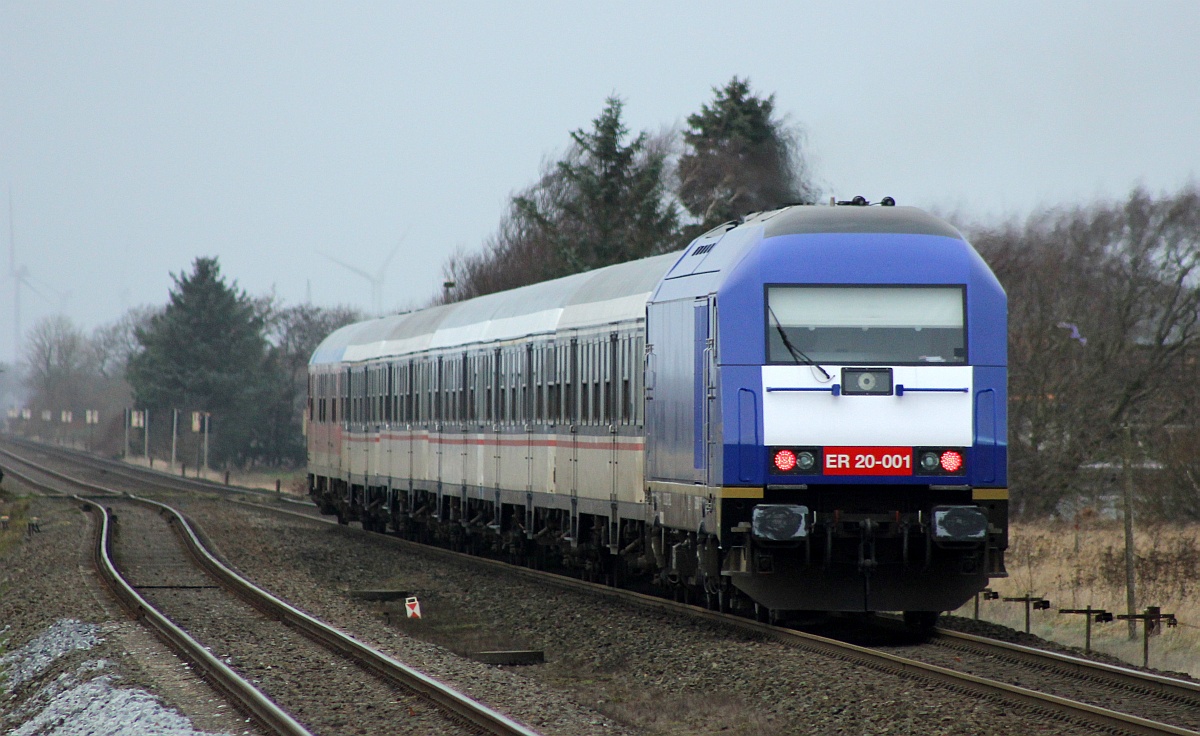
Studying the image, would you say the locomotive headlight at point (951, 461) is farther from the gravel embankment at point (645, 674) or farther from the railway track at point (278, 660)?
the railway track at point (278, 660)

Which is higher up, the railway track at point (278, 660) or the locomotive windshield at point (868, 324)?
the locomotive windshield at point (868, 324)

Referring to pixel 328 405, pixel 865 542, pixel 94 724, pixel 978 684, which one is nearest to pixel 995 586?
pixel 865 542

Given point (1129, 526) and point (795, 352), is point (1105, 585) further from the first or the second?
point (795, 352)

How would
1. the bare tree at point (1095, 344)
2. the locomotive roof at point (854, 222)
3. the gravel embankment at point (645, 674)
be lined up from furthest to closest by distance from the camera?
the bare tree at point (1095, 344)
the locomotive roof at point (854, 222)
the gravel embankment at point (645, 674)

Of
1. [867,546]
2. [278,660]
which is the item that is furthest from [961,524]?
[278,660]

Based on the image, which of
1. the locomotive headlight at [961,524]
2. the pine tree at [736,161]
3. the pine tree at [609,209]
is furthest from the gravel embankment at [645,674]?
the pine tree at [609,209]

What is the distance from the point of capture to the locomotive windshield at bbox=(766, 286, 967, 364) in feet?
42.9

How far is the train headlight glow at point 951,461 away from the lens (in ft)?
42.7

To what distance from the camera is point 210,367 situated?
7962 centimetres

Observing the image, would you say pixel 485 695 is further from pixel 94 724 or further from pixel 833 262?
pixel 833 262

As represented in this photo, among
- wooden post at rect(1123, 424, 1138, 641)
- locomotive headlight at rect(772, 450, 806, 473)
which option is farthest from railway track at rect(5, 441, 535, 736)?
wooden post at rect(1123, 424, 1138, 641)

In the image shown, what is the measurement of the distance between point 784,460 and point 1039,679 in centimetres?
264

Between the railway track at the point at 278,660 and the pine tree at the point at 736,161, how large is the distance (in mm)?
20236

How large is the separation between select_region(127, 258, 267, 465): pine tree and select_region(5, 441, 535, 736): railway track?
5611 centimetres
